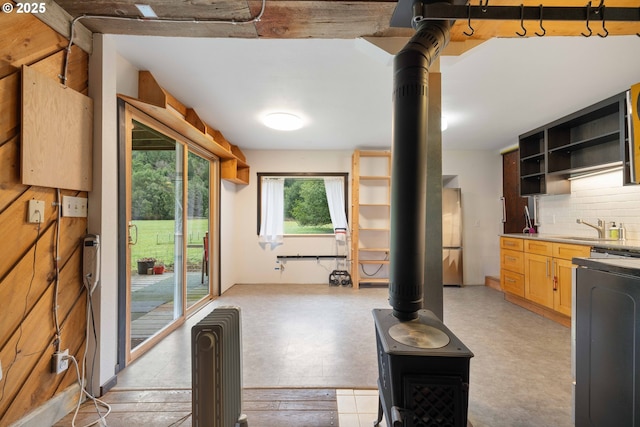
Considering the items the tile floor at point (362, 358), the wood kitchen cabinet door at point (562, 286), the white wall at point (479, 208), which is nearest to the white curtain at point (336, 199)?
the tile floor at point (362, 358)

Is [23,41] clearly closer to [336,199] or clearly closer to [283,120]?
[283,120]

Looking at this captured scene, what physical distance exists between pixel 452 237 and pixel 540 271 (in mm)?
1510

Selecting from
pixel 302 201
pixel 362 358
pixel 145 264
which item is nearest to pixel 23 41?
pixel 145 264

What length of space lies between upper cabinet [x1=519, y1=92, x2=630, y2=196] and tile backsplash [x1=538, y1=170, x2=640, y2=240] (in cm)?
16

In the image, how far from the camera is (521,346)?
96.0 inches

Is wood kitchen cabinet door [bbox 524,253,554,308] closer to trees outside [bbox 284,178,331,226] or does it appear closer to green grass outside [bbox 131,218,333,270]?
trees outside [bbox 284,178,331,226]

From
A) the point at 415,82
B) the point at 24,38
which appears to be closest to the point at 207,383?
the point at 415,82

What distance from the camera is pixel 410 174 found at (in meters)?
1.19

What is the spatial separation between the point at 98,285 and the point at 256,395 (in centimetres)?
125

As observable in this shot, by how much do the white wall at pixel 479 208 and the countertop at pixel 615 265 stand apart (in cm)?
364

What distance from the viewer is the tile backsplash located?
2869mm

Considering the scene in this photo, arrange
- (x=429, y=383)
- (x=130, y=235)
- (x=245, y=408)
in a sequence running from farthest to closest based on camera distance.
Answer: (x=130, y=235) < (x=245, y=408) < (x=429, y=383)

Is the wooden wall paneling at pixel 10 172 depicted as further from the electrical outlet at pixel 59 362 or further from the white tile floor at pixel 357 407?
the white tile floor at pixel 357 407

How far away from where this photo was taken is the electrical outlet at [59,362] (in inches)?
58.4
